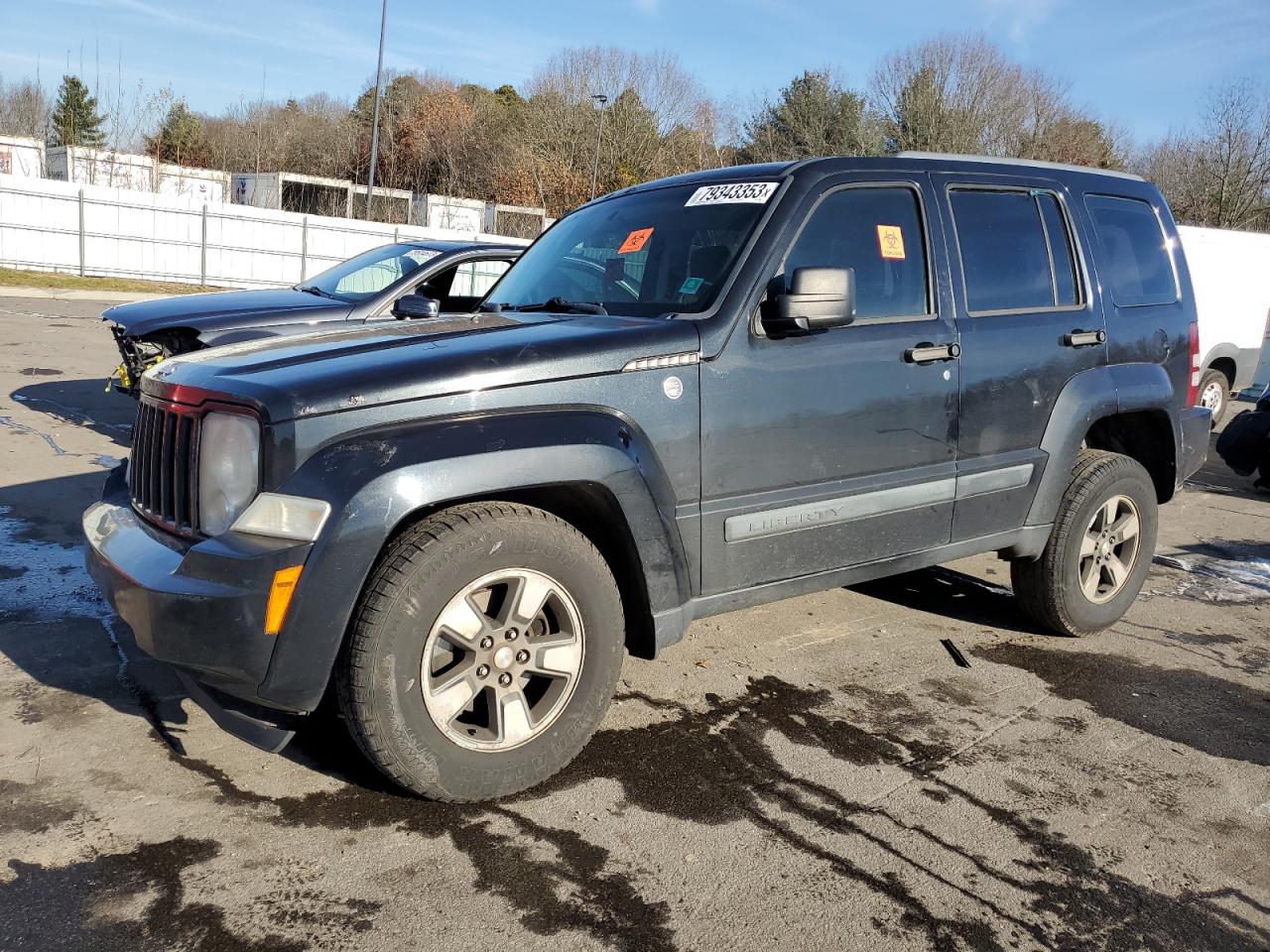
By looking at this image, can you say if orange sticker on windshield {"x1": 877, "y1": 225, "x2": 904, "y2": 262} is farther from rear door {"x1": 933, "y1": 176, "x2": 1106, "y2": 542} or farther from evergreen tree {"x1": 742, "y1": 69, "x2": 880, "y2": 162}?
evergreen tree {"x1": 742, "y1": 69, "x2": 880, "y2": 162}

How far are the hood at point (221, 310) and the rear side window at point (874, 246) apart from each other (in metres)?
4.88

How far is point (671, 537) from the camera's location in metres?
3.34

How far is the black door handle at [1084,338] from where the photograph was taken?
4.47 m

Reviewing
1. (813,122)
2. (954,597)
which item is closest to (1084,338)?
(954,597)

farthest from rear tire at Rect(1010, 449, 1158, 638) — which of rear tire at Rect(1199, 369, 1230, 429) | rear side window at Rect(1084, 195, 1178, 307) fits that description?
rear tire at Rect(1199, 369, 1230, 429)

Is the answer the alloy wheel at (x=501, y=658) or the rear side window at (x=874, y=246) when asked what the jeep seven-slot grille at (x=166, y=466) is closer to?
the alloy wheel at (x=501, y=658)

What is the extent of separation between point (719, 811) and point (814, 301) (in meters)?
1.68

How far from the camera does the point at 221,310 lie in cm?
776

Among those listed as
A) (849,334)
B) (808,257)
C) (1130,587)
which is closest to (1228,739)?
(1130,587)

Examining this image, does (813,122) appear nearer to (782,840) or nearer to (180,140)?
(180,140)

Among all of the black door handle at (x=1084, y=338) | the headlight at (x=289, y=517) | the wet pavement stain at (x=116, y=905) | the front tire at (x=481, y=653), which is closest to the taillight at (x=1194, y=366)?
the black door handle at (x=1084, y=338)

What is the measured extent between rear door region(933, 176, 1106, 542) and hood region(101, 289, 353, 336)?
5.02m

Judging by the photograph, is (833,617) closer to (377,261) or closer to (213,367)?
(213,367)

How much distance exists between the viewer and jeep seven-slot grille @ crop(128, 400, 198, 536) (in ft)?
9.92
